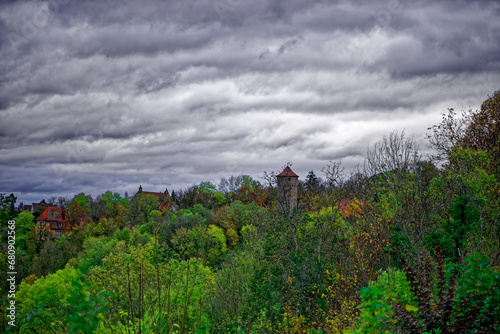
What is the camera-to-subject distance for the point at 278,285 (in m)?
17.3

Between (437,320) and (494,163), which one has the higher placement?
(494,163)

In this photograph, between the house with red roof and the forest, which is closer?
the forest

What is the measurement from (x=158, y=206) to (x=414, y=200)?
5913 centimetres

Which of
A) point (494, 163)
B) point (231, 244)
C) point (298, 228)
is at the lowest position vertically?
point (231, 244)

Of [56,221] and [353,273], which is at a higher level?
[56,221]

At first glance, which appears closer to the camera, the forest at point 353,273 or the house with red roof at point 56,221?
the forest at point 353,273

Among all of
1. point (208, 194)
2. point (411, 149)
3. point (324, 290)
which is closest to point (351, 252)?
point (324, 290)

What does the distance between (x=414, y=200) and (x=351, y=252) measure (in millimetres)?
4324

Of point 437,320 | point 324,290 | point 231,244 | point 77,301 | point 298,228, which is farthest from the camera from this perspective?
point 231,244

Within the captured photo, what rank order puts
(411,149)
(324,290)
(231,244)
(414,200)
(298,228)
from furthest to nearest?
(231,244), (411,149), (298,228), (414,200), (324,290)

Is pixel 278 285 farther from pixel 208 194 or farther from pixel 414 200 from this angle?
pixel 208 194

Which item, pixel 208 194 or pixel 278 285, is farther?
pixel 208 194

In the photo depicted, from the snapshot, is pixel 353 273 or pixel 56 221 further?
pixel 56 221

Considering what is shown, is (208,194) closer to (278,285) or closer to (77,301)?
(278,285)
